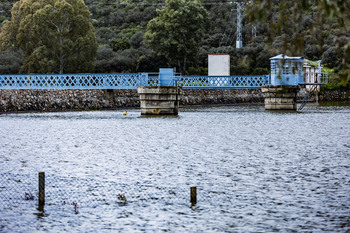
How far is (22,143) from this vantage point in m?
31.6

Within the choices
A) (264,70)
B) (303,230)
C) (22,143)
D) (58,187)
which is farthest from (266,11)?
(264,70)

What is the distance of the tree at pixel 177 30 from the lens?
85750 millimetres

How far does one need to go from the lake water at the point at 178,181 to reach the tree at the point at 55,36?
119 ft

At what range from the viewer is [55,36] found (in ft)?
236

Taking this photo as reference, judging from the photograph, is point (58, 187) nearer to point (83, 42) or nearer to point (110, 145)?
point (110, 145)

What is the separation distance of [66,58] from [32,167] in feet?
170

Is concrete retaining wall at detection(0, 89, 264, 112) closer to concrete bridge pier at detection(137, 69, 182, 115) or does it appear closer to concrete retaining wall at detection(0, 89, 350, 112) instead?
concrete retaining wall at detection(0, 89, 350, 112)

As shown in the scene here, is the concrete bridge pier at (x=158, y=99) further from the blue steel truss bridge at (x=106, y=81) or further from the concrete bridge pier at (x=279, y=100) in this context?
the concrete bridge pier at (x=279, y=100)

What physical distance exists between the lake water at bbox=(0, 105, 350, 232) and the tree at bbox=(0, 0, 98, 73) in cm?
3618

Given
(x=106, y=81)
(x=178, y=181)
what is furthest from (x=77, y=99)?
(x=178, y=181)

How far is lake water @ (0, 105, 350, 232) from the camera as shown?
14.4 metres

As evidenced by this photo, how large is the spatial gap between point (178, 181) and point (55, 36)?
5527cm

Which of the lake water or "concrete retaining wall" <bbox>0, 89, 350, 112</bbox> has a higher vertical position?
"concrete retaining wall" <bbox>0, 89, 350, 112</bbox>

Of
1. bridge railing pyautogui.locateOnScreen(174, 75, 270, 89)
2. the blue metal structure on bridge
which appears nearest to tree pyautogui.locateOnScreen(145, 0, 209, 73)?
bridge railing pyautogui.locateOnScreen(174, 75, 270, 89)
